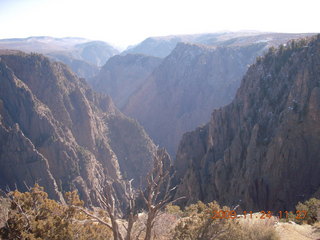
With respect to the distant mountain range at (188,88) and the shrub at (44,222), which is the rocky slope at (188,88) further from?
the shrub at (44,222)

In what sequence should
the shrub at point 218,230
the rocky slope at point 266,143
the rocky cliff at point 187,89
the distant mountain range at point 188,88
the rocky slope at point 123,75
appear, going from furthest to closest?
the rocky slope at point 123,75 < the rocky cliff at point 187,89 < the distant mountain range at point 188,88 < the rocky slope at point 266,143 < the shrub at point 218,230

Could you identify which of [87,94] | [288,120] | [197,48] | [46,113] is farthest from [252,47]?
[288,120]

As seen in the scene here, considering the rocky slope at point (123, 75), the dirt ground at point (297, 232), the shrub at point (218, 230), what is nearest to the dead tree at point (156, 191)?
the shrub at point (218, 230)

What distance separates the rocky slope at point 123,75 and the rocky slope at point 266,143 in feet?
323

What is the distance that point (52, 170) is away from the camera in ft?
201

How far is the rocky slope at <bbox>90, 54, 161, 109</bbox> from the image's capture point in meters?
147

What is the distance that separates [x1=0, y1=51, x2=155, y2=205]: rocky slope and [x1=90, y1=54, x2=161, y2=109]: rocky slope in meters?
56.9

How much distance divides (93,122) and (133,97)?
167ft

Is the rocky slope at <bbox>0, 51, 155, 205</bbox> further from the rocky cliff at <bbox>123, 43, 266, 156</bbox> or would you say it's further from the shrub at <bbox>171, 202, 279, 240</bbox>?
the shrub at <bbox>171, 202, 279, 240</bbox>

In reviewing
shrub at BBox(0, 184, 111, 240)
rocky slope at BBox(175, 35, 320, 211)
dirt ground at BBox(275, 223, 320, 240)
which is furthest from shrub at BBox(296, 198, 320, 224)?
shrub at BBox(0, 184, 111, 240)

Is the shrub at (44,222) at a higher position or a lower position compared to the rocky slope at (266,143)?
higher

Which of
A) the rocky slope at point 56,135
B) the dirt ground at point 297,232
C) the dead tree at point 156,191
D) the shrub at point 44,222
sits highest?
the dead tree at point 156,191

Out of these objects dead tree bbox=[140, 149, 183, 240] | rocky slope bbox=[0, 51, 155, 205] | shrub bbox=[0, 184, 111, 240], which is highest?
dead tree bbox=[140, 149, 183, 240]

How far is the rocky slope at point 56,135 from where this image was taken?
5678cm
